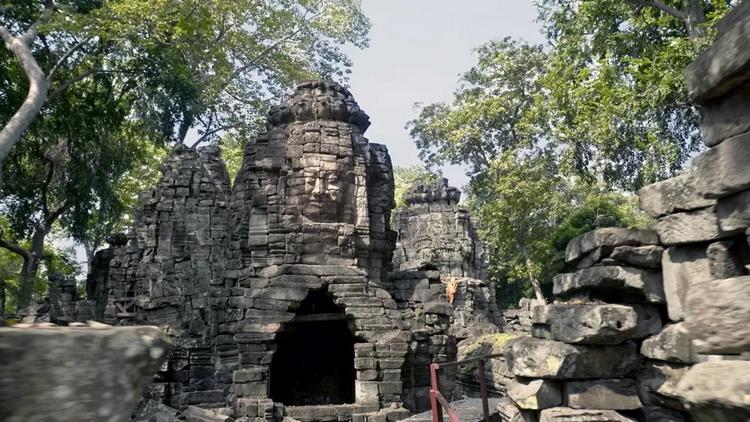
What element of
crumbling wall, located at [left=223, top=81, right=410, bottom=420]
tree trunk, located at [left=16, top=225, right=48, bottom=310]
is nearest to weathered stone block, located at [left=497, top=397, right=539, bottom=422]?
crumbling wall, located at [left=223, top=81, right=410, bottom=420]

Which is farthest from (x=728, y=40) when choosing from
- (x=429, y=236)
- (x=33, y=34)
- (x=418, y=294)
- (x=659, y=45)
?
(x=429, y=236)

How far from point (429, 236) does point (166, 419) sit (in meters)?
15.8

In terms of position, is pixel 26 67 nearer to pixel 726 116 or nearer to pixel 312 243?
pixel 312 243

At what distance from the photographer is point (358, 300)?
11133mm

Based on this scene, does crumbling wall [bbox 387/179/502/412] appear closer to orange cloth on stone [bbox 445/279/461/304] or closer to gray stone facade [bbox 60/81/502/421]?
orange cloth on stone [bbox 445/279/461/304]

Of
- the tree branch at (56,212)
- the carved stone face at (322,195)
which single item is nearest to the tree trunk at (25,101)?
the carved stone face at (322,195)

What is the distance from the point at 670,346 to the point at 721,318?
6.69 feet

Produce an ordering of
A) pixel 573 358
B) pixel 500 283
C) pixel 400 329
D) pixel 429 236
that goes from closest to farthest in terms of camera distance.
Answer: pixel 573 358, pixel 400 329, pixel 429 236, pixel 500 283

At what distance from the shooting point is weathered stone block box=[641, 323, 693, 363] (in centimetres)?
388

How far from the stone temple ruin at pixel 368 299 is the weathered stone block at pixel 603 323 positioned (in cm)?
2

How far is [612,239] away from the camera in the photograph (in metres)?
4.64

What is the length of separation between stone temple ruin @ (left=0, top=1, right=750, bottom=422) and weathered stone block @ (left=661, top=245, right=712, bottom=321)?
0.02 meters

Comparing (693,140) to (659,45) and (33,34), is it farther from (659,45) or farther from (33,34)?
(33,34)

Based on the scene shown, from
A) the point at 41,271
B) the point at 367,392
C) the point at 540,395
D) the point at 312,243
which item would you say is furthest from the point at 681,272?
the point at 41,271
